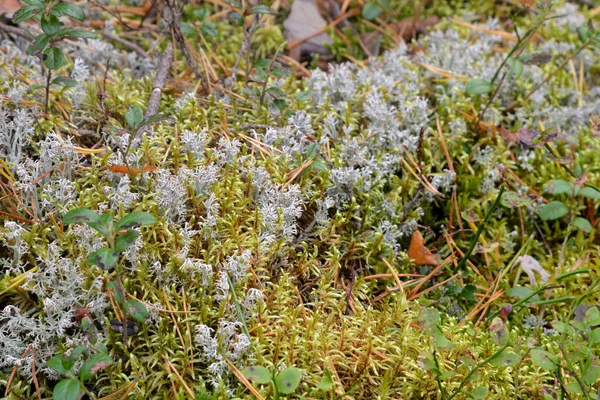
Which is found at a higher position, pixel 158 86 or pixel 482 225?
pixel 158 86

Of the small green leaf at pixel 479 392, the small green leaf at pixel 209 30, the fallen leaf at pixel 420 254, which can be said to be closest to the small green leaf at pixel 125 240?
the small green leaf at pixel 479 392

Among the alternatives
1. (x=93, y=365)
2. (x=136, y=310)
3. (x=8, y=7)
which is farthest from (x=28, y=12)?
(x=93, y=365)

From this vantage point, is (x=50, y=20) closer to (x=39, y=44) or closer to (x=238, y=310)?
(x=39, y=44)

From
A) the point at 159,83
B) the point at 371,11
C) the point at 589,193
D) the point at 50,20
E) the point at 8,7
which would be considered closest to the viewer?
the point at 50,20

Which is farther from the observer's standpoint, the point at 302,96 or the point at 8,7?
the point at 8,7

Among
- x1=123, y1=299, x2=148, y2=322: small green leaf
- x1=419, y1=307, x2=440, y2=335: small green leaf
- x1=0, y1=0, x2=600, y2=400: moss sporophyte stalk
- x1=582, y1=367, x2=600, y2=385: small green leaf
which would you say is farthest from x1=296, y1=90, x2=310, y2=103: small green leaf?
x1=582, y1=367, x2=600, y2=385: small green leaf

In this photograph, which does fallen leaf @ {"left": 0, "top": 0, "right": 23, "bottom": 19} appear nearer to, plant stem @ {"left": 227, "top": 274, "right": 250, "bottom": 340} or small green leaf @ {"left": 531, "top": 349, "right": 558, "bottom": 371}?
plant stem @ {"left": 227, "top": 274, "right": 250, "bottom": 340}

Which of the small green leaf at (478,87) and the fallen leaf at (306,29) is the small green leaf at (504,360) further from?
the fallen leaf at (306,29)
